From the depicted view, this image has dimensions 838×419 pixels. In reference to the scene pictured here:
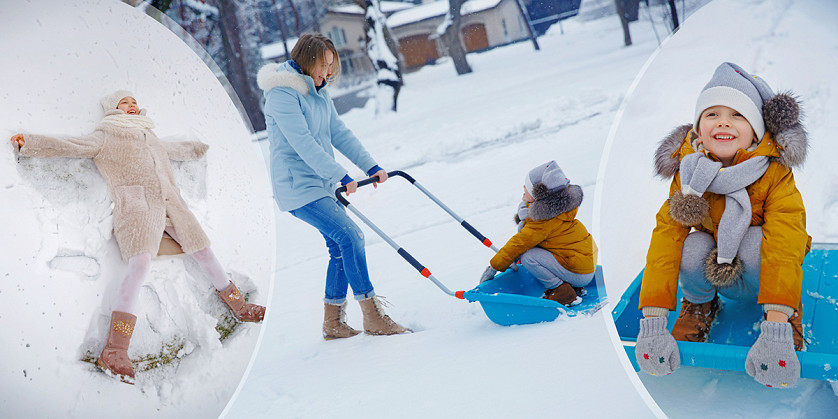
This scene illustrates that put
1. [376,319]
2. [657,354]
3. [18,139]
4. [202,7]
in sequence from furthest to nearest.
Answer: [202,7] → [376,319] → [657,354] → [18,139]

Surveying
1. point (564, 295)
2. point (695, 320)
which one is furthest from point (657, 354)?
point (564, 295)

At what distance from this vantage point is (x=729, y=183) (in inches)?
61.3

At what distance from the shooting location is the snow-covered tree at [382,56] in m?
9.84

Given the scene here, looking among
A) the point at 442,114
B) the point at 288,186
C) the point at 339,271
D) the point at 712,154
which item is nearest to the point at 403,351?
the point at 339,271

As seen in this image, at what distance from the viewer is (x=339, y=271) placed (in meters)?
2.88

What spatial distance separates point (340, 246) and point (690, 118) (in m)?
1.55

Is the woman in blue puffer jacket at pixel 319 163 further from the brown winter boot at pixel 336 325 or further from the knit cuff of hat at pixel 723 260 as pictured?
the knit cuff of hat at pixel 723 260

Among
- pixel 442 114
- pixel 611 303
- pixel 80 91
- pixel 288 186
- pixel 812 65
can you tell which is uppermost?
pixel 80 91

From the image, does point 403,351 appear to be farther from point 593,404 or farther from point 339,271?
point 593,404

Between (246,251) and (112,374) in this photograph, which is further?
(246,251)

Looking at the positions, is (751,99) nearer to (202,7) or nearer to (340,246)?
(340,246)

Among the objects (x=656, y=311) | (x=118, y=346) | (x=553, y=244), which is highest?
(x=118, y=346)

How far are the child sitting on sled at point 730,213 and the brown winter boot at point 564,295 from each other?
1.06m

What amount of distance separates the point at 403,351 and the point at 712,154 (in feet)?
4.54
